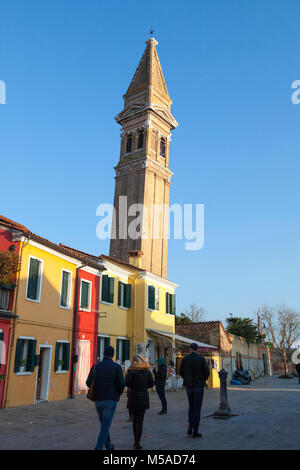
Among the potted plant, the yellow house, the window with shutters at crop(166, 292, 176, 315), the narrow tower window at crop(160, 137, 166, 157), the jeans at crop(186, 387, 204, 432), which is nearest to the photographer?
the jeans at crop(186, 387, 204, 432)

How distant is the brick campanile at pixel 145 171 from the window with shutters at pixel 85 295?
72.6ft

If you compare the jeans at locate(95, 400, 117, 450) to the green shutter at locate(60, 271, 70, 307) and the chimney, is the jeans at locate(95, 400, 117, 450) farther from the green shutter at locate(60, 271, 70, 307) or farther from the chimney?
the chimney

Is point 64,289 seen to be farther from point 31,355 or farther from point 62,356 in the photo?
point 31,355

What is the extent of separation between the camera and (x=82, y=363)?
1714cm

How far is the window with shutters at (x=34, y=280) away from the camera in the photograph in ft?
45.9

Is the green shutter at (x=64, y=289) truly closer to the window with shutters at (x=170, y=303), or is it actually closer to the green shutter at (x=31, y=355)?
the green shutter at (x=31, y=355)

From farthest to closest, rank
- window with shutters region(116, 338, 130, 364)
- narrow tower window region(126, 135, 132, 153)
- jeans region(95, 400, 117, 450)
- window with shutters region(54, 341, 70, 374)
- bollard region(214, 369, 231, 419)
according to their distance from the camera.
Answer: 1. narrow tower window region(126, 135, 132, 153)
2. window with shutters region(116, 338, 130, 364)
3. window with shutters region(54, 341, 70, 374)
4. bollard region(214, 369, 231, 419)
5. jeans region(95, 400, 117, 450)

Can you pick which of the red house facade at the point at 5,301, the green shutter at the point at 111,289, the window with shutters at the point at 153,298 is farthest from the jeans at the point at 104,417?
the window with shutters at the point at 153,298

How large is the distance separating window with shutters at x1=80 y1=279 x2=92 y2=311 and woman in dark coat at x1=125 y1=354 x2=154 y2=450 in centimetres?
1132

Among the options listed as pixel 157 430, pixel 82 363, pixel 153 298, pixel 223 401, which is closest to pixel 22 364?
pixel 82 363

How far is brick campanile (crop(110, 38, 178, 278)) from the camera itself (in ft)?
141

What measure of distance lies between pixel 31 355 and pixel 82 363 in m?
3.94

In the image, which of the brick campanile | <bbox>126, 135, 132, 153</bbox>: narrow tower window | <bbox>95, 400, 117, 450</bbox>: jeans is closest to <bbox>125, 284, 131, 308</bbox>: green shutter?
<bbox>95, 400, 117, 450</bbox>: jeans
